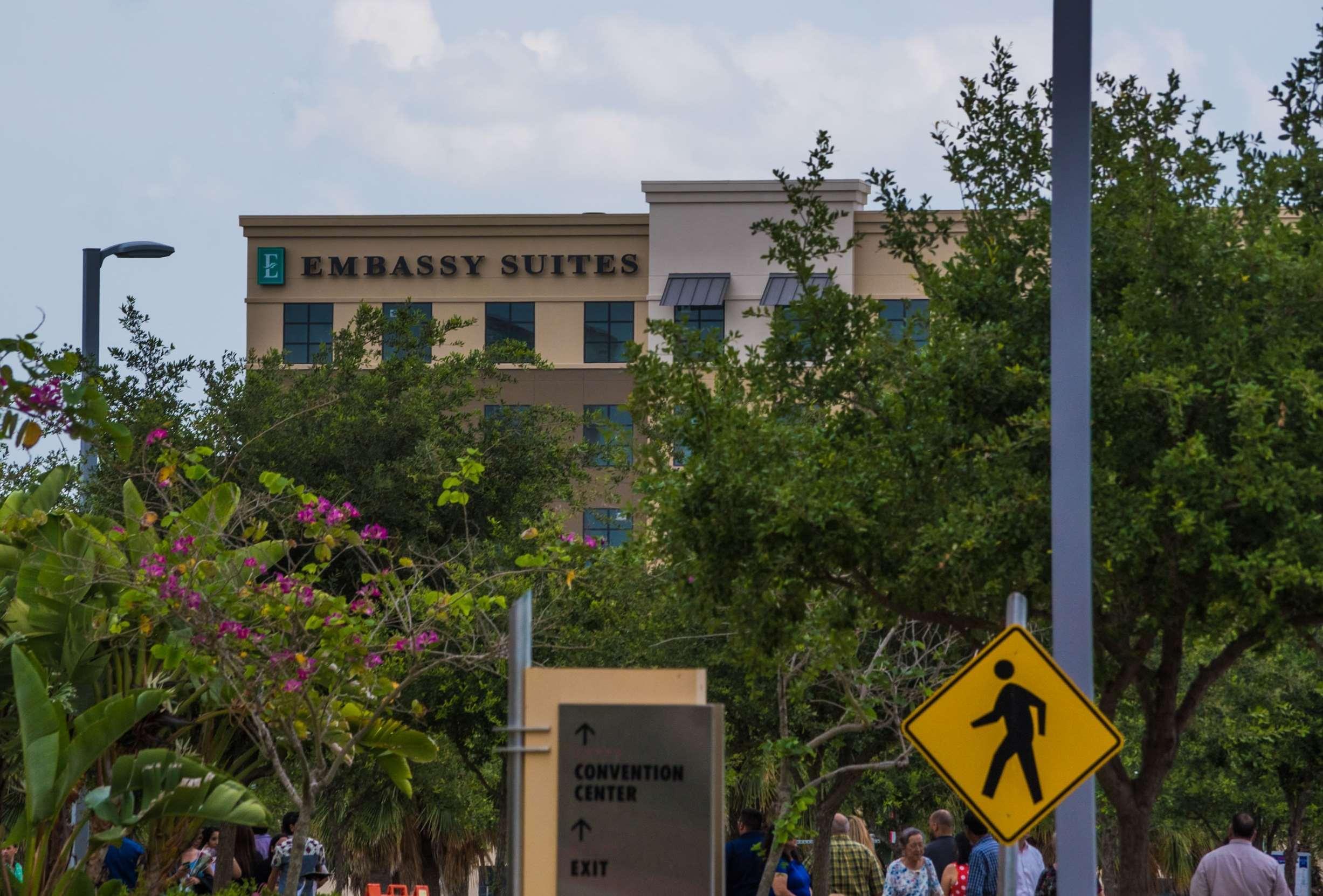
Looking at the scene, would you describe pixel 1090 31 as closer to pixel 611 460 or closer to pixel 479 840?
pixel 611 460

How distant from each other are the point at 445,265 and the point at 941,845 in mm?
46726

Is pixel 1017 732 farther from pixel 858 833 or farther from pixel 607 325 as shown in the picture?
pixel 607 325

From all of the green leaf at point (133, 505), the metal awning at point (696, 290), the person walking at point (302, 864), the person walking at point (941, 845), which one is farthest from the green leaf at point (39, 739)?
the metal awning at point (696, 290)

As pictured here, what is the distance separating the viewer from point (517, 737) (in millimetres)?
5656

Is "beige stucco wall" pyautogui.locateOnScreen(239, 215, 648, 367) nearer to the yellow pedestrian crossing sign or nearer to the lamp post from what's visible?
the lamp post

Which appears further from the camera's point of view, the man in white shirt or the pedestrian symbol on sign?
the man in white shirt

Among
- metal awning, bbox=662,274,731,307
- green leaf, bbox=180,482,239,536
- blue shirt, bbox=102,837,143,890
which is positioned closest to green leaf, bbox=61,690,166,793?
green leaf, bbox=180,482,239,536

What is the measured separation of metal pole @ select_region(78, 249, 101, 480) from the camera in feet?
54.9

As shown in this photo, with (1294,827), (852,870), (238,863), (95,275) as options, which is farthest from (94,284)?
(1294,827)

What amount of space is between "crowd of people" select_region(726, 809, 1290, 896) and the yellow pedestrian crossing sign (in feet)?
15.9

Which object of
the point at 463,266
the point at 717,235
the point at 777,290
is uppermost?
the point at 717,235

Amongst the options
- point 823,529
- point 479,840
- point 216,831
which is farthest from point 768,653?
point 479,840

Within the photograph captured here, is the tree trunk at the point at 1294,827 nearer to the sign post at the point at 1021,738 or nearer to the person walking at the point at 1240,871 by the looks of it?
the person walking at the point at 1240,871

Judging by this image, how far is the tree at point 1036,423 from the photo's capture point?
33.0 ft
